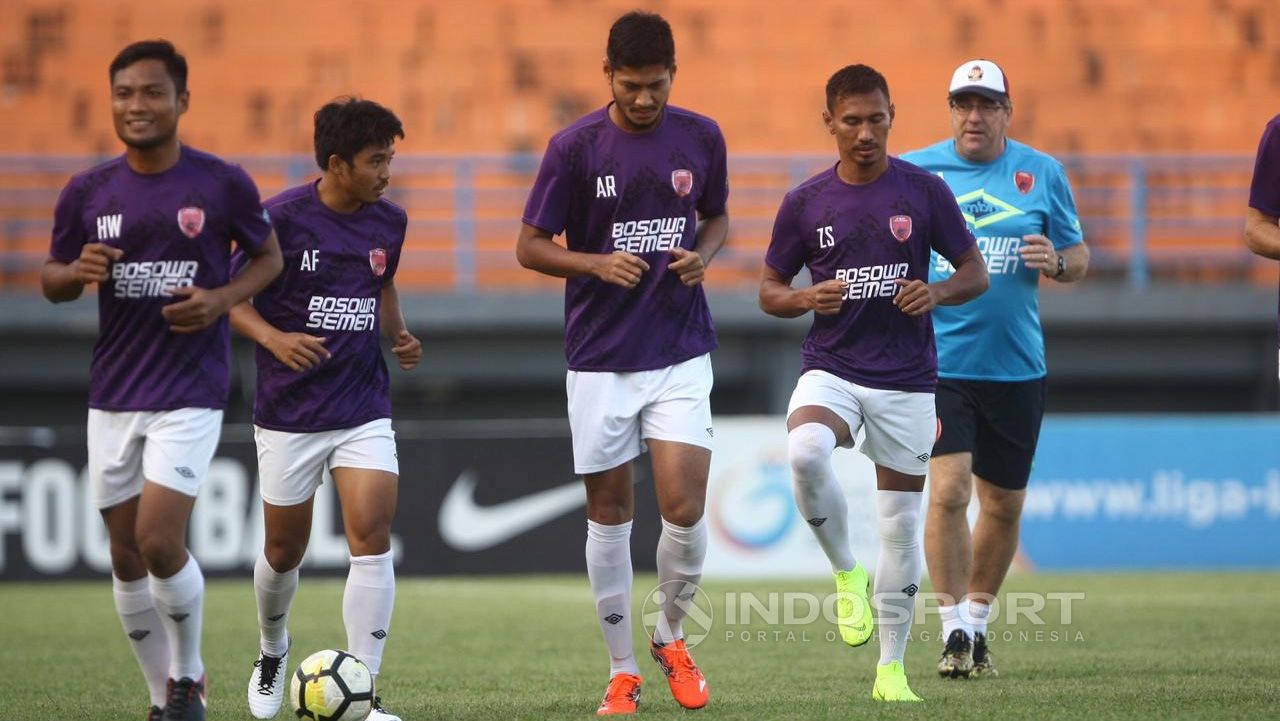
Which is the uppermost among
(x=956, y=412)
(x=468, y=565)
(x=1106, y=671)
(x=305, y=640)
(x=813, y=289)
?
(x=813, y=289)

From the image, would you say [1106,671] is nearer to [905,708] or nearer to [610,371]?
[905,708]

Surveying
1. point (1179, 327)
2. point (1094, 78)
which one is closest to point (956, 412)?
point (1179, 327)

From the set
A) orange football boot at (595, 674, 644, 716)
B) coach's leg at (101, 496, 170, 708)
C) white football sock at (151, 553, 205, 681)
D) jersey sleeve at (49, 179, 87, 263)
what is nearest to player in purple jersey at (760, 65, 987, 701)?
orange football boot at (595, 674, 644, 716)

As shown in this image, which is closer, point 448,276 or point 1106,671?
point 1106,671

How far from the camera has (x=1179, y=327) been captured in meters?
16.7

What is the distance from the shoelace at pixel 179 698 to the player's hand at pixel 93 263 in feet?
4.36

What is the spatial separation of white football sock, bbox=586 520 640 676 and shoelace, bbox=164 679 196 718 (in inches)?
55.7

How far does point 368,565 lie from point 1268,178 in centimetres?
341

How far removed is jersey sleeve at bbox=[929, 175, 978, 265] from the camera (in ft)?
20.2

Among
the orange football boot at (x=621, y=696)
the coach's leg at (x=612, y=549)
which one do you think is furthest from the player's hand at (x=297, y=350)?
the orange football boot at (x=621, y=696)

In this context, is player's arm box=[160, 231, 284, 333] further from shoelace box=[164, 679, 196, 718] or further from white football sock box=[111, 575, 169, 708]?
shoelace box=[164, 679, 196, 718]

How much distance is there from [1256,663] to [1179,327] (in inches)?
396

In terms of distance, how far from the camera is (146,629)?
5609 mm

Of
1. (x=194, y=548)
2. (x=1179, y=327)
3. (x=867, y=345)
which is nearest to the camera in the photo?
(x=867, y=345)
